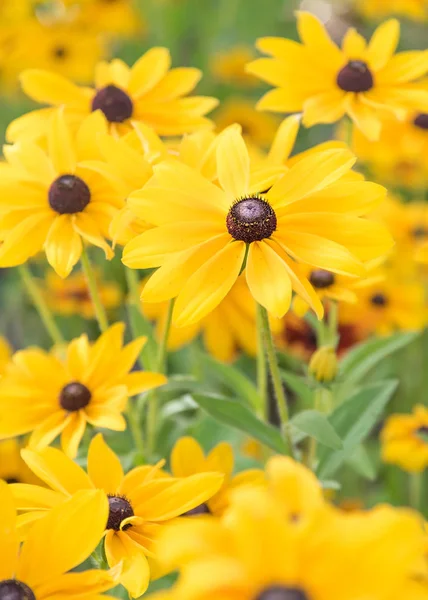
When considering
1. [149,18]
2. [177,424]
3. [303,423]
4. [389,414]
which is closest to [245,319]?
[177,424]

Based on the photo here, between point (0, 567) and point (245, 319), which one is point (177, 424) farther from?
point (0, 567)

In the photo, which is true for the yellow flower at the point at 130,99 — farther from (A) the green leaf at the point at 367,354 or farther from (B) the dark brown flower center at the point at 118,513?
(B) the dark brown flower center at the point at 118,513

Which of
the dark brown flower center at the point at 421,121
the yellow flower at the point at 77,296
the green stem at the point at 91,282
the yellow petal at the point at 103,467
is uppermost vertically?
the dark brown flower center at the point at 421,121

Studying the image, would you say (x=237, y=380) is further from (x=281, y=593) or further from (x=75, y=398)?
(x=281, y=593)

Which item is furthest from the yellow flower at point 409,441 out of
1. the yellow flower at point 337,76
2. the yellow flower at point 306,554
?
the yellow flower at point 306,554

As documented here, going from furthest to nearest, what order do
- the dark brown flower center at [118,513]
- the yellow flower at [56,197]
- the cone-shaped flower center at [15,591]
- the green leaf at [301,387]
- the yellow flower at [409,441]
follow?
the yellow flower at [409,441] → the green leaf at [301,387] → the yellow flower at [56,197] → the dark brown flower center at [118,513] → the cone-shaped flower center at [15,591]
